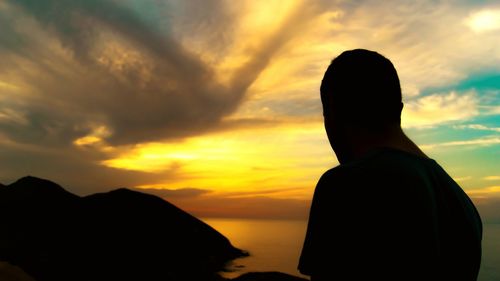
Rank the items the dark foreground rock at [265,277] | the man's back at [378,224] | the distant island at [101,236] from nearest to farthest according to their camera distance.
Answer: the man's back at [378,224] → the dark foreground rock at [265,277] → the distant island at [101,236]

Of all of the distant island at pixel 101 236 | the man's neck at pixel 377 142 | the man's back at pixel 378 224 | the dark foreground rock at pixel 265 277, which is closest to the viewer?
the man's back at pixel 378 224

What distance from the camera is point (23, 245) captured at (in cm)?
9425

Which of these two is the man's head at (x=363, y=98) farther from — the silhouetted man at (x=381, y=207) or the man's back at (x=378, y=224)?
the man's back at (x=378, y=224)

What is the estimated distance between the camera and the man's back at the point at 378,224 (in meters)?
1.45

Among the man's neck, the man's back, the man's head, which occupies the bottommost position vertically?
the man's back

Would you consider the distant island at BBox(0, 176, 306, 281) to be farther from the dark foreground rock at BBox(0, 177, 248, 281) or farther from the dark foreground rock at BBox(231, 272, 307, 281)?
the dark foreground rock at BBox(231, 272, 307, 281)

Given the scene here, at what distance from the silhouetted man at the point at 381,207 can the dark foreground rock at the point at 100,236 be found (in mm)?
84810

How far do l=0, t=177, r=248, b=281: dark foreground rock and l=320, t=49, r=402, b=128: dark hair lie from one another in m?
84.8

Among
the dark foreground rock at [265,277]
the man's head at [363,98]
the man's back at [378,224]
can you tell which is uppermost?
the man's head at [363,98]

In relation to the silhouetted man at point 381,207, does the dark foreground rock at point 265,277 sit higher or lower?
lower

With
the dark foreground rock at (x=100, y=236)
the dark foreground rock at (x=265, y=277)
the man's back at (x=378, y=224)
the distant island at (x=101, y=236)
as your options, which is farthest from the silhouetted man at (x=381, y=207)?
the dark foreground rock at (x=100, y=236)

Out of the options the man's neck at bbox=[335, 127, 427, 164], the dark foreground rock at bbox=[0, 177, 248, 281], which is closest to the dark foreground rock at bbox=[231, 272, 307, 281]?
the man's neck at bbox=[335, 127, 427, 164]

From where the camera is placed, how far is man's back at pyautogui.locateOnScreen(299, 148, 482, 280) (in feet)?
4.74

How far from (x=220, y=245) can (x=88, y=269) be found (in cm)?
6211
